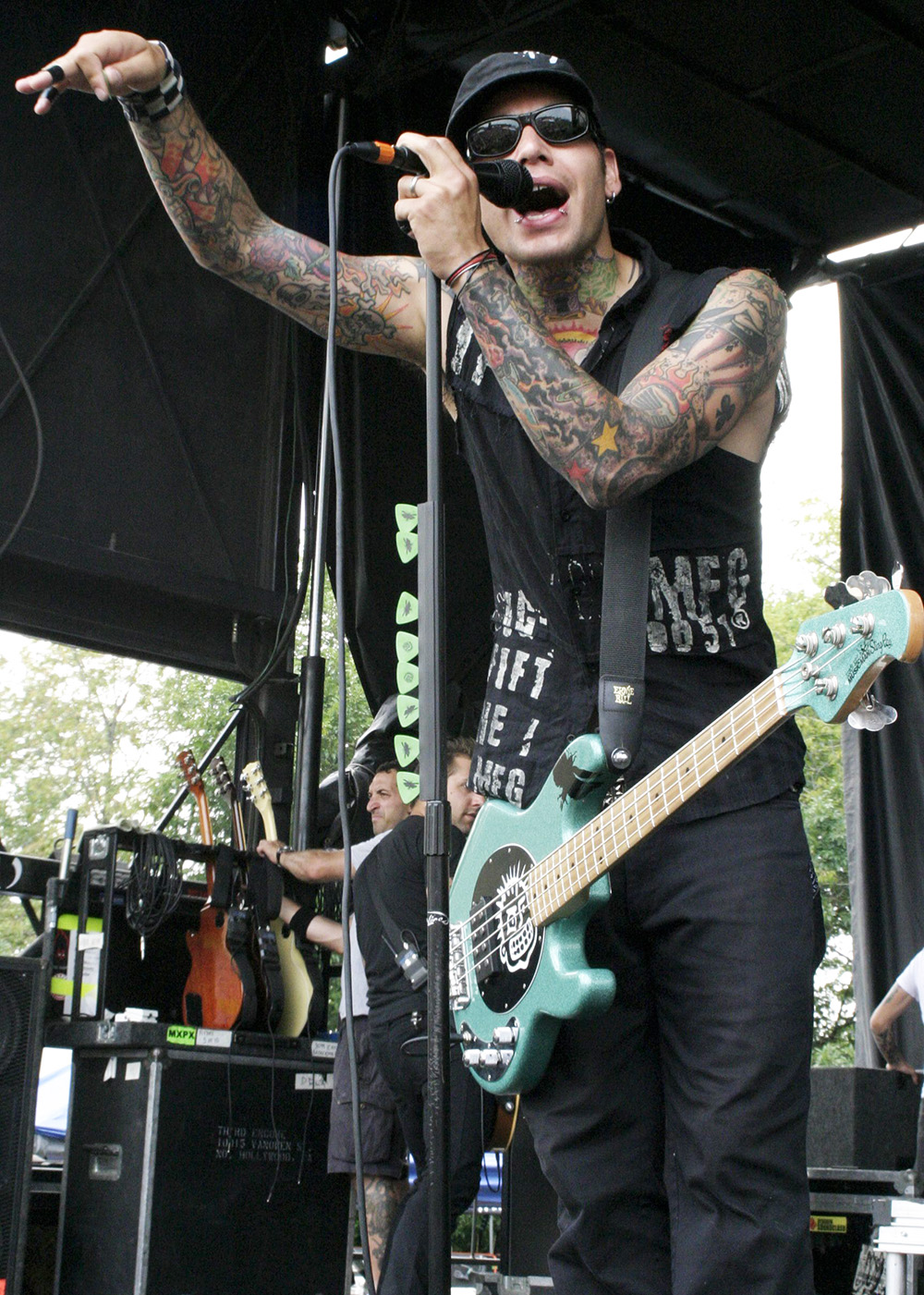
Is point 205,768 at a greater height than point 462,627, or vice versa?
point 462,627

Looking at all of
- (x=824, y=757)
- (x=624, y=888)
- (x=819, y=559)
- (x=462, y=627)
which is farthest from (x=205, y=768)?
(x=819, y=559)

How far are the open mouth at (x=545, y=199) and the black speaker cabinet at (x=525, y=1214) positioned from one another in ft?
11.0

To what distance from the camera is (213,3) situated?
566 cm

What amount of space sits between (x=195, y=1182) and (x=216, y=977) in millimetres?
809

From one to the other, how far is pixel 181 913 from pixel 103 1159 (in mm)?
916

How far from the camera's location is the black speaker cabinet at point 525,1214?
441 centimetres

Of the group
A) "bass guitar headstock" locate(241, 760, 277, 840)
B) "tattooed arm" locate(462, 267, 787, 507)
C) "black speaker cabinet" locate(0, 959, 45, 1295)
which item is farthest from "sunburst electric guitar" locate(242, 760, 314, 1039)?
"tattooed arm" locate(462, 267, 787, 507)

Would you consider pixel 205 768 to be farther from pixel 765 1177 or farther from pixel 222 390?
pixel 765 1177

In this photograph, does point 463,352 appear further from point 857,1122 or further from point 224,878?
point 857,1122

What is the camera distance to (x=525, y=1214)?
4480 millimetres

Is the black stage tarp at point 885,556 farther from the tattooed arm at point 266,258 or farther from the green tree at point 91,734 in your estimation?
the tattooed arm at point 266,258

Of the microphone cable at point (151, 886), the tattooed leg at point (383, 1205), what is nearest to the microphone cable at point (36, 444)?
the microphone cable at point (151, 886)

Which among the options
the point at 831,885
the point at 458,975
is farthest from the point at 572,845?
the point at 831,885

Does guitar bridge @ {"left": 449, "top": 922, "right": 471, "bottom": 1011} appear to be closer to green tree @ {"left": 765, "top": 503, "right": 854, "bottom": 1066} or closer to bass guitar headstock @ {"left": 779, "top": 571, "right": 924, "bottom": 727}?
bass guitar headstock @ {"left": 779, "top": 571, "right": 924, "bottom": 727}
